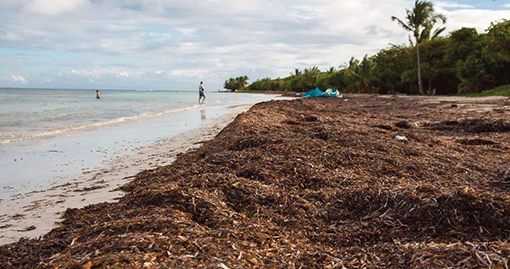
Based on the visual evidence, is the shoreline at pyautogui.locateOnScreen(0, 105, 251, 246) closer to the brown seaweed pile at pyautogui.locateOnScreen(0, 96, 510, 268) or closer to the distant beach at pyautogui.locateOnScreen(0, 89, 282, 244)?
the distant beach at pyautogui.locateOnScreen(0, 89, 282, 244)

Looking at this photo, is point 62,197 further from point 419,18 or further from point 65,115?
point 419,18

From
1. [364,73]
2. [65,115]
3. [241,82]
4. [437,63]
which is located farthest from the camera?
[241,82]

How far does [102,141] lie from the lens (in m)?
10.2

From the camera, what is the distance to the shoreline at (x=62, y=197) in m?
3.56

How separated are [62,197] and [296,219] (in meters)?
3.20

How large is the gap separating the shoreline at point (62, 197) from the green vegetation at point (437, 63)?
23173mm

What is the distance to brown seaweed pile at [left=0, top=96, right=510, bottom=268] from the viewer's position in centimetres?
225

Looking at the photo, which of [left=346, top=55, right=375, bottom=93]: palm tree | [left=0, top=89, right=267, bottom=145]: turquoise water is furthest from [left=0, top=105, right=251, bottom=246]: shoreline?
[left=346, top=55, right=375, bottom=93]: palm tree

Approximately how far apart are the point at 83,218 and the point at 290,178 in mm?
2178

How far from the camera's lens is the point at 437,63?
116 ft

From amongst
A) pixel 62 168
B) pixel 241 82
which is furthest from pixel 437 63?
pixel 241 82

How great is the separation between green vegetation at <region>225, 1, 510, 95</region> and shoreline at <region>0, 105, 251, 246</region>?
23173 mm

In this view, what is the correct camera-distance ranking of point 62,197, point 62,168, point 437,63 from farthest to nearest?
point 437,63 < point 62,168 < point 62,197

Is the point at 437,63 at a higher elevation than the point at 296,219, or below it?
higher
